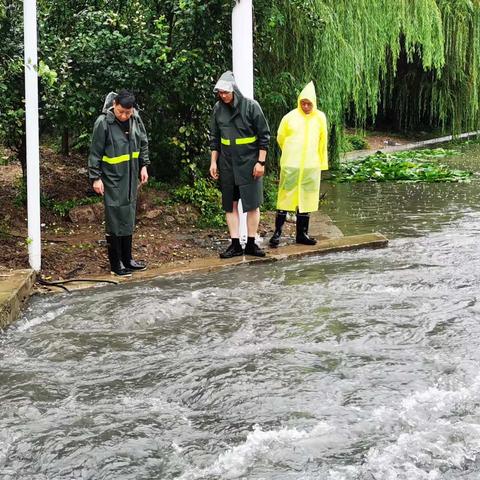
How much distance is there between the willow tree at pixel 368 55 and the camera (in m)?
11.9

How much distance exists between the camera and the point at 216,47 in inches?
385

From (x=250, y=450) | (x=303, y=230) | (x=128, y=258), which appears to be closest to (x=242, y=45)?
(x=303, y=230)

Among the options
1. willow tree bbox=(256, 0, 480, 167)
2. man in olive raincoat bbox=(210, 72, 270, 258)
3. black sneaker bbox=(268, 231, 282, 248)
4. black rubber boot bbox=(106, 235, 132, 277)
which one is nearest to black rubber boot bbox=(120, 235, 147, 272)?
black rubber boot bbox=(106, 235, 132, 277)

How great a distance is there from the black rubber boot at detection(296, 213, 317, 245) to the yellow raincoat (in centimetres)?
8

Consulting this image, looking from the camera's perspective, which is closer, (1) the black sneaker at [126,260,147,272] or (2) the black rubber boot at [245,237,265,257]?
(1) the black sneaker at [126,260,147,272]

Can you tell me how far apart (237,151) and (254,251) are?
3.50ft

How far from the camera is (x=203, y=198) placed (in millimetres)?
10227

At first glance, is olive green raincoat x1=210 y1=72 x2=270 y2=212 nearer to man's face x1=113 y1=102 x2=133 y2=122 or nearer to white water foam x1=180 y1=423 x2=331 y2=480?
man's face x1=113 y1=102 x2=133 y2=122

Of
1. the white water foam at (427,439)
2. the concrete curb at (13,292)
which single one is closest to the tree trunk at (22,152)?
the concrete curb at (13,292)

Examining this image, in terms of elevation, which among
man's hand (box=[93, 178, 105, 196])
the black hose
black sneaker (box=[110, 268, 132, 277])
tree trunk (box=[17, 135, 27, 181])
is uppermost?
tree trunk (box=[17, 135, 27, 181])

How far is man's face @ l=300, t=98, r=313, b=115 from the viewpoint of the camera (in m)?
8.51

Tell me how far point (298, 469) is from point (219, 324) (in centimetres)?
233

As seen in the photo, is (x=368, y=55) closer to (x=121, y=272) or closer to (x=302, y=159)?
(x=302, y=159)

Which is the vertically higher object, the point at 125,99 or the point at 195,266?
the point at 125,99
